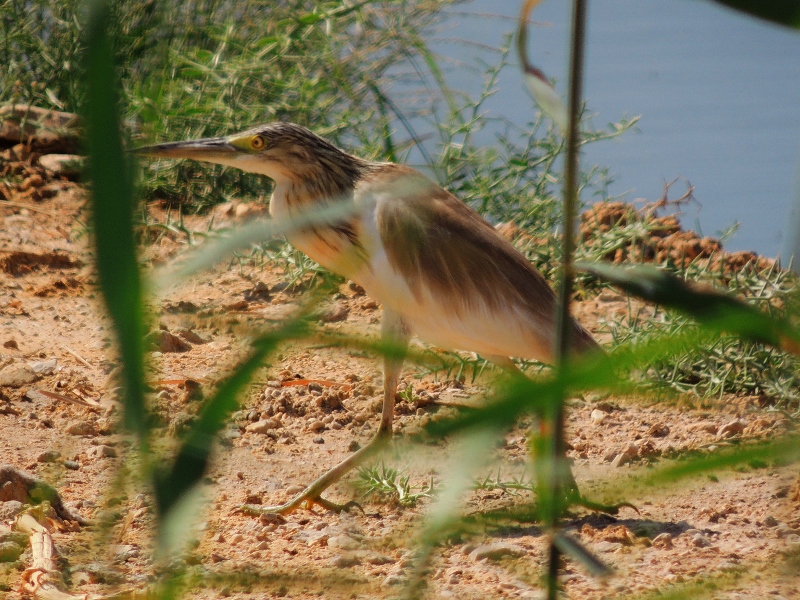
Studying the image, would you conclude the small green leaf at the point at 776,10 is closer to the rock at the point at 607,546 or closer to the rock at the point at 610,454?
the rock at the point at 607,546

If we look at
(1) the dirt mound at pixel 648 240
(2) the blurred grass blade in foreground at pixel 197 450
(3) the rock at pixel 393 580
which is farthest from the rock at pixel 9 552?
(1) the dirt mound at pixel 648 240

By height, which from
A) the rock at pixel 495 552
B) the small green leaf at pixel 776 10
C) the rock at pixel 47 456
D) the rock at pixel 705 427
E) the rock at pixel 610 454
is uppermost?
the rock at pixel 705 427

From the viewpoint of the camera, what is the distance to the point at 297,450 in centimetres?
334

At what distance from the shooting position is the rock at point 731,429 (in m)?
3.21

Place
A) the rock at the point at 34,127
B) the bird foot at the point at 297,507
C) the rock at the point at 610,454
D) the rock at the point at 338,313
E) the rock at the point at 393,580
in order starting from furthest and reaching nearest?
the rock at the point at 34,127 < the rock at the point at 338,313 < the rock at the point at 610,454 < the bird foot at the point at 297,507 < the rock at the point at 393,580

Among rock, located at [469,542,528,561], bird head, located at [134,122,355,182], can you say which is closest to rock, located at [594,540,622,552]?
rock, located at [469,542,528,561]

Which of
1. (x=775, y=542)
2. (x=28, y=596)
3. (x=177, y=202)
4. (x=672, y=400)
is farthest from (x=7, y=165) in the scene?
(x=672, y=400)

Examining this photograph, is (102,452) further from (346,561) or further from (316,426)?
(346,561)

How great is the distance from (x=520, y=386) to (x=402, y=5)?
506 cm

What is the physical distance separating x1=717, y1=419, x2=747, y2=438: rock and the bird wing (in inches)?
19.2

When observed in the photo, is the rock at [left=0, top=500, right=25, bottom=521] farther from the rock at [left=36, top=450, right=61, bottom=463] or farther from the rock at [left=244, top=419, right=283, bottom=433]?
the rock at [left=244, top=419, right=283, bottom=433]

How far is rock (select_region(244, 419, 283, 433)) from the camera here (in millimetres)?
3359

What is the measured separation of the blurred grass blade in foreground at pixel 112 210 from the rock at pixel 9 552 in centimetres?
199

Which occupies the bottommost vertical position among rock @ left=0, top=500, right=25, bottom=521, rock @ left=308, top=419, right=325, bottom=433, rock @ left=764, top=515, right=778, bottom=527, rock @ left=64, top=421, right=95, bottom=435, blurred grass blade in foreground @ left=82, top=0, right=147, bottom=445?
blurred grass blade in foreground @ left=82, top=0, right=147, bottom=445
